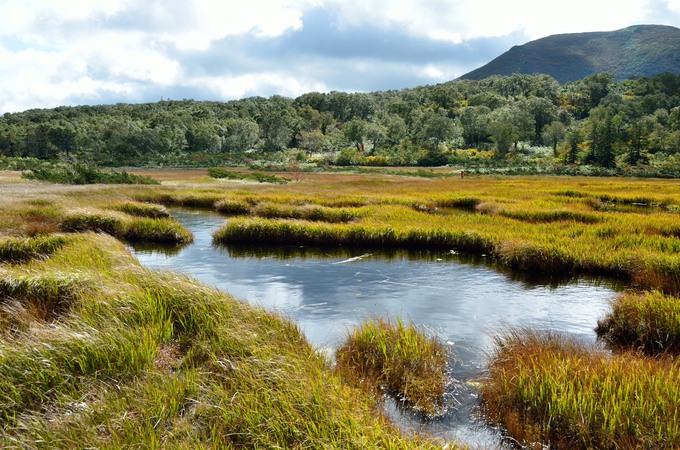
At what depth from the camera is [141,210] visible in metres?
32.1

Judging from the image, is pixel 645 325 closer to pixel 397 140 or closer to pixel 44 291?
pixel 44 291

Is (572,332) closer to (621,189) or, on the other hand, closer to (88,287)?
(88,287)

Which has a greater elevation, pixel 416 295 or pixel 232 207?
pixel 232 207

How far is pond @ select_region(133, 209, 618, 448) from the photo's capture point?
10.2m

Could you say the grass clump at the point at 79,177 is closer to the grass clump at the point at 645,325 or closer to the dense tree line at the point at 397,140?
the grass clump at the point at 645,325

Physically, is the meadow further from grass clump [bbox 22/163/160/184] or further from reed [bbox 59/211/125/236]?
grass clump [bbox 22/163/160/184]

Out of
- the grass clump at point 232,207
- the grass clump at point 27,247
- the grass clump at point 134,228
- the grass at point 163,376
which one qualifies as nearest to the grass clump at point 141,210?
the grass clump at point 134,228

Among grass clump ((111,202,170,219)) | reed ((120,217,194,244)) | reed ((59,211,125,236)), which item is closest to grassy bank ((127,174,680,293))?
reed ((120,217,194,244))

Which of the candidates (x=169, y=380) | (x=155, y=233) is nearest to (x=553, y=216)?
(x=155, y=233)

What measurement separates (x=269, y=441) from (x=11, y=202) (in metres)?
32.0

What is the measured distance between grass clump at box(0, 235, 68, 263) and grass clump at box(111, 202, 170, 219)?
1267 cm

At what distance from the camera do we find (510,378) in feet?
28.6

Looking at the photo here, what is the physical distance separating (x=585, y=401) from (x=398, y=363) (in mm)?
3414

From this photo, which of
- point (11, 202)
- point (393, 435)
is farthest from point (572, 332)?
point (11, 202)
